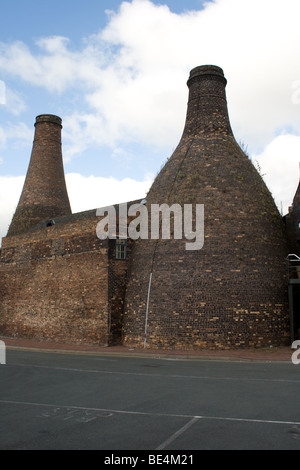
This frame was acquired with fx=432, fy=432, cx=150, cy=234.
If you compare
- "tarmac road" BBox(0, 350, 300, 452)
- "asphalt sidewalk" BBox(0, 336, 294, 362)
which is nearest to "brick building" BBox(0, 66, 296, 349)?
"asphalt sidewalk" BBox(0, 336, 294, 362)

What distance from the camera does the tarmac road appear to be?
5.27 m

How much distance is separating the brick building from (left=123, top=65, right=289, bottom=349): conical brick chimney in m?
0.04

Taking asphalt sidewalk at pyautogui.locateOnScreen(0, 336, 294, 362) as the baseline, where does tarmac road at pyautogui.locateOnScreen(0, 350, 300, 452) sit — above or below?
above

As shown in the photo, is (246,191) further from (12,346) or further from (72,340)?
(12,346)

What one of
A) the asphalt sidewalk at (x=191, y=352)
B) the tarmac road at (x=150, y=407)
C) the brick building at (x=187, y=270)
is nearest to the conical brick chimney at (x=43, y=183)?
the brick building at (x=187, y=270)

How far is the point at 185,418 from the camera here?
6.36 m

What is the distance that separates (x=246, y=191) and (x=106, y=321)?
8.04m

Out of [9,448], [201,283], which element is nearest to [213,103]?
[201,283]

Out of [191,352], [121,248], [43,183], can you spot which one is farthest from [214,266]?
[43,183]

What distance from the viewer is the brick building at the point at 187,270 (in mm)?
16172

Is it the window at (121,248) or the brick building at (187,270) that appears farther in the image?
the window at (121,248)

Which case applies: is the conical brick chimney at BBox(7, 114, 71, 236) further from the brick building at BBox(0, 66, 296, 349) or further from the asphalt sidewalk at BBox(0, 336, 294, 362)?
the asphalt sidewalk at BBox(0, 336, 294, 362)

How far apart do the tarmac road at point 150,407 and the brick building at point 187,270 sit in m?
3.87

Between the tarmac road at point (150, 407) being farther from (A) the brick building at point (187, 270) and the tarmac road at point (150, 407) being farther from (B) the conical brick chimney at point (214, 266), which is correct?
(A) the brick building at point (187, 270)
